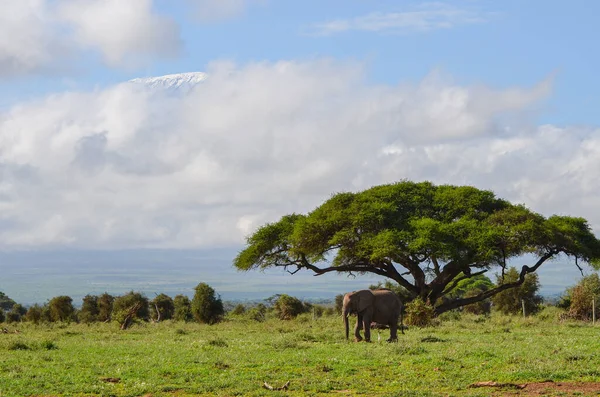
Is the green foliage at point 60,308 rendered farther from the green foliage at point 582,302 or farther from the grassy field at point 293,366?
the green foliage at point 582,302

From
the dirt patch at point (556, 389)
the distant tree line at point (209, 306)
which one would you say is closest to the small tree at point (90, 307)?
the distant tree line at point (209, 306)

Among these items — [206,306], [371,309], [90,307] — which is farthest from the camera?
[90,307]

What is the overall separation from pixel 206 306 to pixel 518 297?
2287 centimetres

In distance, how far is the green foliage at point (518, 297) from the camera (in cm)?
5558

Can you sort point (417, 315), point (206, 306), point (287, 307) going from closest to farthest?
point (417, 315), point (206, 306), point (287, 307)

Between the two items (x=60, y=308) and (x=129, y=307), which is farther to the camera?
(x=60, y=308)

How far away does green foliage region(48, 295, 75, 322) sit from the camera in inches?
2147

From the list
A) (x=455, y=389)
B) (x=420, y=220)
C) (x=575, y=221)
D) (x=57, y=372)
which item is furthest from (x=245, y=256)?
(x=455, y=389)

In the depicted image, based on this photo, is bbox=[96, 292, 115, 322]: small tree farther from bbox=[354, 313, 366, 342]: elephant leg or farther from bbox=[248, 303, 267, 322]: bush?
bbox=[354, 313, 366, 342]: elephant leg

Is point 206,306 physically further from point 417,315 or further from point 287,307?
point 417,315

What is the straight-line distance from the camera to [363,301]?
28.2m

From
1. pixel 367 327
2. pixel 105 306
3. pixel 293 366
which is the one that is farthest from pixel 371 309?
pixel 105 306

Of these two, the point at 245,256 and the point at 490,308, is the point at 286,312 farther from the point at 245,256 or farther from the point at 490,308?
the point at 490,308

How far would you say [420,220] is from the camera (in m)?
43.2
